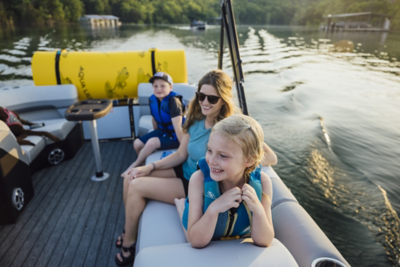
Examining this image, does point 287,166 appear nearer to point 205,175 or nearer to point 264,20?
point 205,175

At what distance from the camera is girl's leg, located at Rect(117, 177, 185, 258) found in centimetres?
147

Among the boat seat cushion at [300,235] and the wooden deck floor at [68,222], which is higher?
the boat seat cushion at [300,235]

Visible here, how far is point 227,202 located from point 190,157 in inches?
27.2

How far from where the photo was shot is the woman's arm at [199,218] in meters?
0.91

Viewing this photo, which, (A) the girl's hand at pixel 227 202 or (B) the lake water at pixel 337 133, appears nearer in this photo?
(A) the girl's hand at pixel 227 202

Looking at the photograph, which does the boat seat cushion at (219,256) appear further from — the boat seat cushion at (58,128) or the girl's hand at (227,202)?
the boat seat cushion at (58,128)

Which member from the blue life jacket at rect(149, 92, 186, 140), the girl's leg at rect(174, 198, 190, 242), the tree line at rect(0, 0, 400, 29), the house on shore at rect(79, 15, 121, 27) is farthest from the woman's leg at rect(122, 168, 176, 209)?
the house on shore at rect(79, 15, 121, 27)

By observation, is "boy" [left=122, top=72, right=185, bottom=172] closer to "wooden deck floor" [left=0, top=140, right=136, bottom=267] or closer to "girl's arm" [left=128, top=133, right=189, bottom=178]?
"girl's arm" [left=128, top=133, right=189, bottom=178]

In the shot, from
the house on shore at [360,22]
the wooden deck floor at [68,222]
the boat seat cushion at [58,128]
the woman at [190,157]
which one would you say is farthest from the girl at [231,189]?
the house on shore at [360,22]

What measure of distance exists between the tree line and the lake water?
16.4 metres

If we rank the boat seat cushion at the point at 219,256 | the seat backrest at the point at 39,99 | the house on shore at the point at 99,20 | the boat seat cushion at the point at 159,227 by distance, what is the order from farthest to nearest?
the house on shore at the point at 99,20 < the seat backrest at the point at 39,99 < the boat seat cushion at the point at 159,227 < the boat seat cushion at the point at 219,256

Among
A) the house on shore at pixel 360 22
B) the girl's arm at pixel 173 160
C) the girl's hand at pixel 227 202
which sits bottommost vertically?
the girl's arm at pixel 173 160

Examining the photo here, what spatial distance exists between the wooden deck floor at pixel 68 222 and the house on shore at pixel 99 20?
4101 centimetres

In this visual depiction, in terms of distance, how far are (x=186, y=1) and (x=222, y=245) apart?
178 ft
